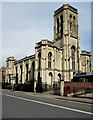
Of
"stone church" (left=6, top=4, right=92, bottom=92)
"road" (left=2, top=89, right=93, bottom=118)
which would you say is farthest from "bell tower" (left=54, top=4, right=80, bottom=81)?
"road" (left=2, top=89, right=93, bottom=118)

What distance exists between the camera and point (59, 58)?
51.9m

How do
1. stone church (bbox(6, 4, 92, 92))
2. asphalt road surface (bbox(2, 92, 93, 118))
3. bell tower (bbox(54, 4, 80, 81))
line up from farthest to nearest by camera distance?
1. bell tower (bbox(54, 4, 80, 81))
2. stone church (bbox(6, 4, 92, 92))
3. asphalt road surface (bbox(2, 92, 93, 118))

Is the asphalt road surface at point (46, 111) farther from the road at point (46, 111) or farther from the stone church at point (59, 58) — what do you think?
the stone church at point (59, 58)

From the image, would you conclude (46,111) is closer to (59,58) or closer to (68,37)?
(59,58)

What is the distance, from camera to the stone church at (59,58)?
47.1 m

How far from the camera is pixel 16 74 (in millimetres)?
66250

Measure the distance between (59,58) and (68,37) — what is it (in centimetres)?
726

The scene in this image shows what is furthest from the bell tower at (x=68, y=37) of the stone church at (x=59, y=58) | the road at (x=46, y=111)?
the road at (x=46, y=111)

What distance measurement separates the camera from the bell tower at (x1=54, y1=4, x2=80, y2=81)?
5119 centimetres

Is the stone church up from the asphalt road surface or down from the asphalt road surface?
up

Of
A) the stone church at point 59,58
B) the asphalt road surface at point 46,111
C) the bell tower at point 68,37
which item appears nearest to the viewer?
the asphalt road surface at point 46,111

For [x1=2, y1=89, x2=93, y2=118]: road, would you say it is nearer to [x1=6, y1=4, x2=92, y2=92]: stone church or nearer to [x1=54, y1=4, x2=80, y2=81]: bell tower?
[x1=6, y1=4, x2=92, y2=92]: stone church

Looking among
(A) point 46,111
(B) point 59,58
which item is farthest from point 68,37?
(A) point 46,111

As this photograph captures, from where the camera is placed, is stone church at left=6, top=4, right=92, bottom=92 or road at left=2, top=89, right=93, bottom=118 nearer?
road at left=2, top=89, right=93, bottom=118
